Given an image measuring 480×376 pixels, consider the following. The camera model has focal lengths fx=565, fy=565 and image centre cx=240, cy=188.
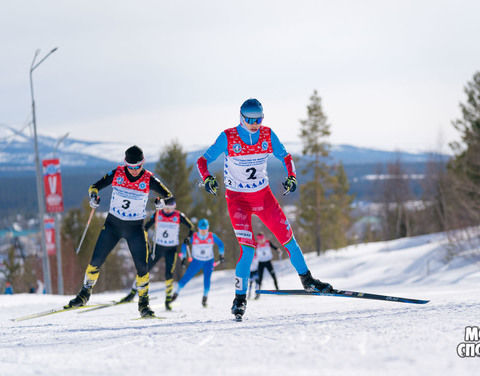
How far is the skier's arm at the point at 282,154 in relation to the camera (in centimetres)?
661

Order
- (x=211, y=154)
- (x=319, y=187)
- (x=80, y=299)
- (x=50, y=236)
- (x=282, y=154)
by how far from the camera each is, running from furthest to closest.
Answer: (x=319, y=187), (x=50, y=236), (x=80, y=299), (x=282, y=154), (x=211, y=154)

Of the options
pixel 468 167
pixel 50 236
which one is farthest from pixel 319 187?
pixel 50 236

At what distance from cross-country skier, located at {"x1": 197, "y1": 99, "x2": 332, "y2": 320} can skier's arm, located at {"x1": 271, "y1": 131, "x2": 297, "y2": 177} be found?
0.18 m

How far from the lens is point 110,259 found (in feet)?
169

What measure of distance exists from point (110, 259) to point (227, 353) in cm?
4945

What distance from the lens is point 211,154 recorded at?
21.2 ft

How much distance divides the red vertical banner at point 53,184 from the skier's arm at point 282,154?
15.7 meters

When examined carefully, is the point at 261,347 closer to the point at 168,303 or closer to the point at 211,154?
the point at 211,154

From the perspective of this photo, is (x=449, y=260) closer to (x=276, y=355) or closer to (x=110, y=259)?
(x=276, y=355)

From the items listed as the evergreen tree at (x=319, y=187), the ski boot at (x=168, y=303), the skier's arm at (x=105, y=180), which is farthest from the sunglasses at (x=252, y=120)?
the evergreen tree at (x=319, y=187)

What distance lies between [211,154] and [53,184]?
15.7 m

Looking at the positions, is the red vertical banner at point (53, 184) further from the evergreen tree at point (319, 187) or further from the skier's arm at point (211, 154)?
the evergreen tree at point (319, 187)

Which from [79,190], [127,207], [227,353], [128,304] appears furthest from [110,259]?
[79,190]

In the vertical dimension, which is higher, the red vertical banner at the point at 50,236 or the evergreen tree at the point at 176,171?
the evergreen tree at the point at 176,171
